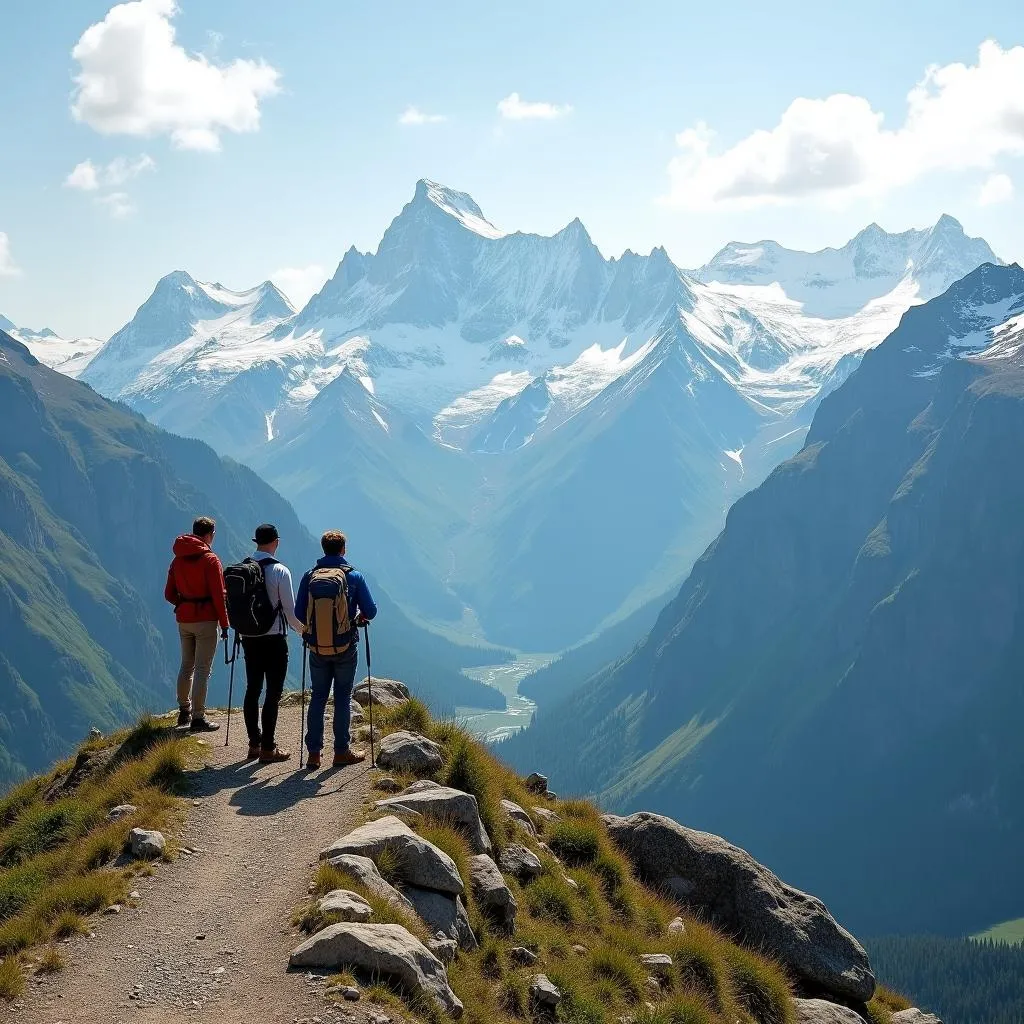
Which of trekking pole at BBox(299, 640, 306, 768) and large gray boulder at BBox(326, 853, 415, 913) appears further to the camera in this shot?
trekking pole at BBox(299, 640, 306, 768)

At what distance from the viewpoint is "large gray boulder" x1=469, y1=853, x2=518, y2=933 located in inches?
760

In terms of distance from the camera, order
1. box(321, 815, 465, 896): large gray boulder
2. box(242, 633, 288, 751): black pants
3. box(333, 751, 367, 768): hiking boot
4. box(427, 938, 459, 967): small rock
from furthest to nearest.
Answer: box(242, 633, 288, 751): black pants, box(333, 751, 367, 768): hiking boot, box(321, 815, 465, 896): large gray boulder, box(427, 938, 459, 967): small rock

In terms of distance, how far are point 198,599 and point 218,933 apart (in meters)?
10.9

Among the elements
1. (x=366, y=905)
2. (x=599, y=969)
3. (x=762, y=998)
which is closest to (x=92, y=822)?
(x=366, y=905)

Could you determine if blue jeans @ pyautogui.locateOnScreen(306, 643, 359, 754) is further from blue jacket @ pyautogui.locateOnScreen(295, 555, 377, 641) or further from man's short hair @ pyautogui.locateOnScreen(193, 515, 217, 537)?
man's short hair @ pyautogui.locateOnScreen(193, 515, 217, 537)

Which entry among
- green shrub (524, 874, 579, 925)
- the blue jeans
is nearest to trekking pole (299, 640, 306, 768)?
the blue jeans

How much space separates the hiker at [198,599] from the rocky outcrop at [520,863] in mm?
8521

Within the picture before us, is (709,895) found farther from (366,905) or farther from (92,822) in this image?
(92,822)

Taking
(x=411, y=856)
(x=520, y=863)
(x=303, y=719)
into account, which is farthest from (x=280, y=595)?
(x=411, y=856)

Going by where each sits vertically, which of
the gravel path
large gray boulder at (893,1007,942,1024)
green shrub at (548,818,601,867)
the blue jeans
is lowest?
large gray boulder at (893,1007,942,1024)

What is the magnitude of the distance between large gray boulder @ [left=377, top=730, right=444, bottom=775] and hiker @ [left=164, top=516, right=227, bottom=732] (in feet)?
15.8

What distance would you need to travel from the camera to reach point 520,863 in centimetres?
2191

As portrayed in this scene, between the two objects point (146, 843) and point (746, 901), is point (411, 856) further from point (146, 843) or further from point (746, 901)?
point (746, 901)

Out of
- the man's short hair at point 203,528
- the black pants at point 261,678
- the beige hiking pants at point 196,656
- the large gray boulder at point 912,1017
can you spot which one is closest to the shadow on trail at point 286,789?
the black pants at point 261,678
